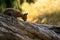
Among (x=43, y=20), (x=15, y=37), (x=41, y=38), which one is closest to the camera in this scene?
(x=15, y=37)

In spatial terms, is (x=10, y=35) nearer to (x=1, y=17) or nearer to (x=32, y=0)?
(x=1, y=17)

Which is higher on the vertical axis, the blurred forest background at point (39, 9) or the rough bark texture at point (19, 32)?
the rough bark texture at point (19, 32)

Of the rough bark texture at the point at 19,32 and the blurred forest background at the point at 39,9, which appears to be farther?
the blurred forest background at the point at 39,9

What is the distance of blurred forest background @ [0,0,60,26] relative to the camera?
13.3 metres

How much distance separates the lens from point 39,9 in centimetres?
1483

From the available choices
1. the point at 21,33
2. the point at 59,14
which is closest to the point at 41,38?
the point at 21,33

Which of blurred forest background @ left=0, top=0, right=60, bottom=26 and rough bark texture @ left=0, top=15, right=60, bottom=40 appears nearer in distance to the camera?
rough bark texture @ left=0, top=15, right=60, bottom=40

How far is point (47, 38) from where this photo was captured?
3.38 metres

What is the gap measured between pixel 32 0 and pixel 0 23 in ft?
39.8

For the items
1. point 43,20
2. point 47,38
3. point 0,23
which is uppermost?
point 0,23

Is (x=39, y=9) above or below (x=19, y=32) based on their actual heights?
below

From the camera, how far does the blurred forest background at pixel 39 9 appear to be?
1330 cm

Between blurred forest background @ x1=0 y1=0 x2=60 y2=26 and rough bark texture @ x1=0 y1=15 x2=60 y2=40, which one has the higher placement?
rough bark texture @ x1=0 y1=15 x2=60 y2=40

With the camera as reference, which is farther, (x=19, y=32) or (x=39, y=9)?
(x=39, y=9)
